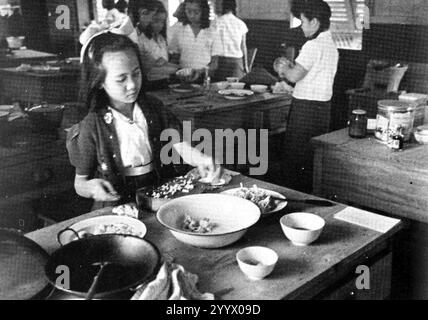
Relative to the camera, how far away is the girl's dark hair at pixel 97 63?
1.75 metres

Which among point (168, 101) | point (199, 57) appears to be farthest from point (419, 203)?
point (199, 57)

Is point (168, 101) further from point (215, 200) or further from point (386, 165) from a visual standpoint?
point (215, 200)

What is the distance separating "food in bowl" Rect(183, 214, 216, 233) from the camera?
139 centimetres

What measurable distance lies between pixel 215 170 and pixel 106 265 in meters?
0.71

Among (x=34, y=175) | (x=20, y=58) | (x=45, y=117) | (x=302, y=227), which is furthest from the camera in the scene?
(x=20, y=58)

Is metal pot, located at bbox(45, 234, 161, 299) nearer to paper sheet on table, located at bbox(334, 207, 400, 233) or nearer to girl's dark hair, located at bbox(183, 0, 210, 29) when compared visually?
paper sheet on table, located at bbox(334, 207, 400, 233)

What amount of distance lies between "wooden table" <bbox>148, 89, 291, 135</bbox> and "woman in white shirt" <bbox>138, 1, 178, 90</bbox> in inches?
8.1

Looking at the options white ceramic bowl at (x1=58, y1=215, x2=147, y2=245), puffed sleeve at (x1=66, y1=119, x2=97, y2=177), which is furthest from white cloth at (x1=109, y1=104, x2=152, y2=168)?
white ceramic bowl at (x1=58, y1=215, x2=147, y2=245)

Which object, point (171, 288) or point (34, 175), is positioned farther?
point (34, 175)

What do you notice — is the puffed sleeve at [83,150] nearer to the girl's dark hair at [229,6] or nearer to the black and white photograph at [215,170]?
the black and white photograph at [215,170]

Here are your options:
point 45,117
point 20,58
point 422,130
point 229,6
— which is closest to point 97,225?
point 45,117

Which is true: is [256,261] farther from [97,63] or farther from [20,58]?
[20,58]

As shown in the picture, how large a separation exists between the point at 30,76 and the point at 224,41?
201 cm

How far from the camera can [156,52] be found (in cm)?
425
